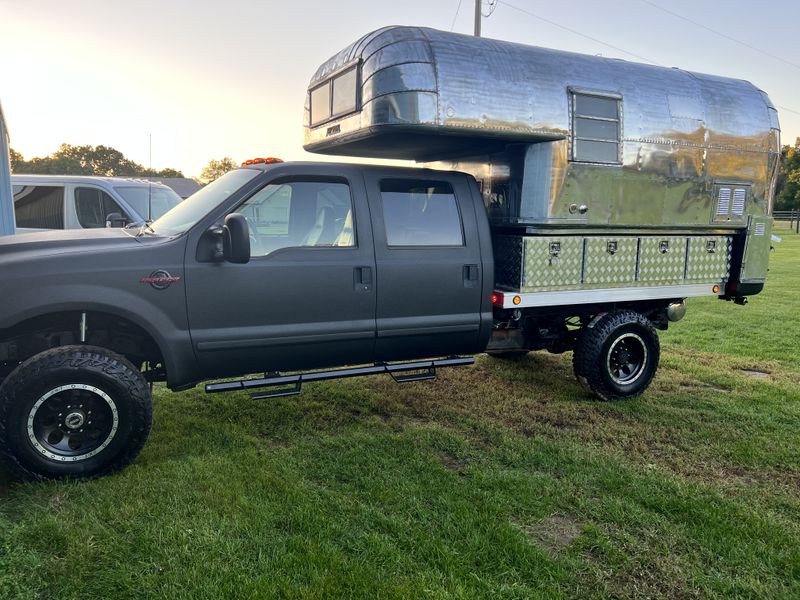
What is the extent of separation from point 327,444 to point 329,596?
182 centimetres

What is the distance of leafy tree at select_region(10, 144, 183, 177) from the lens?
56.3 metres

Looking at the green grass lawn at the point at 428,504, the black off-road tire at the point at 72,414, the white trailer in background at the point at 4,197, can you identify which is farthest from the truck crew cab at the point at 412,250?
the white trailer in background at the point at 4,197

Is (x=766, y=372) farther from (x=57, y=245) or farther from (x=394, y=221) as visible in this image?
(x=57, y=245)

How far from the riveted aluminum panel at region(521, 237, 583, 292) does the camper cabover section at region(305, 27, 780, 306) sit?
0.03ft

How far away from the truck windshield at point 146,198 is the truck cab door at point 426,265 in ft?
17.6

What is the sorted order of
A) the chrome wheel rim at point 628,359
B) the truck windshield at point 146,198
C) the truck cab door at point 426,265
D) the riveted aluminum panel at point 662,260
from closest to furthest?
the truck cab door at point 426,265, the riveted aluminum panel at point 662,260, the chrome wheel rim at point 628,359, the truck windshield at point 146,198

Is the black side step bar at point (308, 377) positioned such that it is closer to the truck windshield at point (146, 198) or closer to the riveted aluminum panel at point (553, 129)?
the riveted aluminum panel at point (553, 129)

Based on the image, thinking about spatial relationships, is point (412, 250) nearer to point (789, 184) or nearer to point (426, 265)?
point (426, 265)

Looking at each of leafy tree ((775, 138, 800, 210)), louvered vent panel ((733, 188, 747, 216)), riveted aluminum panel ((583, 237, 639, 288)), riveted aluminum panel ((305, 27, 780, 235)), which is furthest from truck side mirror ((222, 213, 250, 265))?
leafy tree ((775, 138, 800, 210))

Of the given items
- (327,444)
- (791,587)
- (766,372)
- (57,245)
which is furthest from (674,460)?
(57,245)

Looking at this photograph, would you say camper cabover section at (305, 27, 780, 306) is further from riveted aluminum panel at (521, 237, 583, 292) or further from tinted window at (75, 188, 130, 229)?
tinted window at (75, 188, 130, 229)

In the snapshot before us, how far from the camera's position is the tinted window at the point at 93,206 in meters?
9.09

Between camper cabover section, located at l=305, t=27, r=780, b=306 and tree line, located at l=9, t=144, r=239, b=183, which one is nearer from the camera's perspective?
camper cabover section, located at l=305, t=27, r=780, b=306

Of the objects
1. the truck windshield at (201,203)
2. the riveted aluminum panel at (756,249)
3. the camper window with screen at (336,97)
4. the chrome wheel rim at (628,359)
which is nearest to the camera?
the truck windshield at (201,203)
